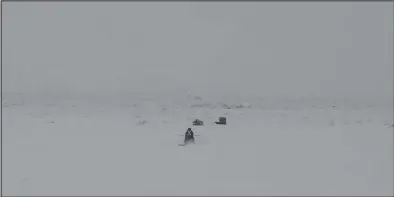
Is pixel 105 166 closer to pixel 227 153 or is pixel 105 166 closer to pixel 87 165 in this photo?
pixel 87 165

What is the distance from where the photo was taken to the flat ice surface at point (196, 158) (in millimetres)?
8203

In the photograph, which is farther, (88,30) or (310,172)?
(88,30)

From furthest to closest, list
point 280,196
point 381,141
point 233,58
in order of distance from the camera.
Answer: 1. point 233,58
2. point 381,141
3. point 280,196

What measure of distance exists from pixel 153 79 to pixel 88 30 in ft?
159

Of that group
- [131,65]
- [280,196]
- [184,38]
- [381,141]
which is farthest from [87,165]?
[184,38]

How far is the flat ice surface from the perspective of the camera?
820 cm

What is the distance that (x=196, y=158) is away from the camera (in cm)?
1023

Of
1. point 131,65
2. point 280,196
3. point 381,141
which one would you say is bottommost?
point 280,196

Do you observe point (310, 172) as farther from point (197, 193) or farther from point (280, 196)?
point (197, 193)

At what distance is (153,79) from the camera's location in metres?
61.6

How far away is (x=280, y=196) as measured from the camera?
7.70 m

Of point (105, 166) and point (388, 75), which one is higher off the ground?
point (388, 75)

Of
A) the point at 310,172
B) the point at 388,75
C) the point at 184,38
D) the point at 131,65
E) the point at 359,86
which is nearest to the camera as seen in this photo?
the point at 310,172

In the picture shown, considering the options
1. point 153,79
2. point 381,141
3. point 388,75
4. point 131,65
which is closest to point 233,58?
point 131,65
